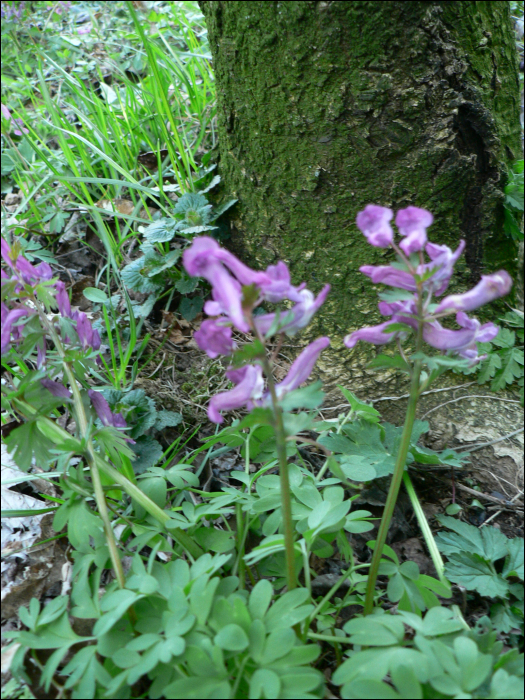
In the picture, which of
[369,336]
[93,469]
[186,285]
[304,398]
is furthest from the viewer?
[186,285]

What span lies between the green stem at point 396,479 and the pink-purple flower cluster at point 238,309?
241 mm

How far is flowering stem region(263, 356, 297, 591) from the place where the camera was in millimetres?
1003

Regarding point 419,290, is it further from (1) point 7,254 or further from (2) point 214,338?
(1) point 7,254

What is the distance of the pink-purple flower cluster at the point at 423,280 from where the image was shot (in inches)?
41.9

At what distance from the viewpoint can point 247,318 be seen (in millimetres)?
979

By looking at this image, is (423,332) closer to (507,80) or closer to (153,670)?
(153,670)

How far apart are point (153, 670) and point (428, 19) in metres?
1.92

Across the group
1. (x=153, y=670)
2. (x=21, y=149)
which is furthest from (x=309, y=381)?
(x=21, y=149)

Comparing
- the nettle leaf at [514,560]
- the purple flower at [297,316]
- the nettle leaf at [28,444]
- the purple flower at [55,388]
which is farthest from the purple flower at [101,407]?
the nettle leaf at [514,560]

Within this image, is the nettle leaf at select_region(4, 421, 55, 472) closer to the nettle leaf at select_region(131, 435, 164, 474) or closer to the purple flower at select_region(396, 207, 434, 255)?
the nettle leaf at select_region(131, 435, 164, 474)

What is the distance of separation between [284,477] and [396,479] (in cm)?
30

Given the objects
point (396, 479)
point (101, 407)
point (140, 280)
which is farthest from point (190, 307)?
point (396, 479)

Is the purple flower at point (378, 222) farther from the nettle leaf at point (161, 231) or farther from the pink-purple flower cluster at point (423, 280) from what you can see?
the nettle leaf at point (161, 231)

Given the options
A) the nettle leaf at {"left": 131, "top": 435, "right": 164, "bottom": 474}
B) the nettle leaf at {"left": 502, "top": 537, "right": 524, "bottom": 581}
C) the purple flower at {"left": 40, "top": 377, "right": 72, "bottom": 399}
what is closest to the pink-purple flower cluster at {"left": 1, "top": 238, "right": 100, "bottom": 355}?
the purple flower at {"left": 40, "top": 377, "right": 72, "bottom": 399}
